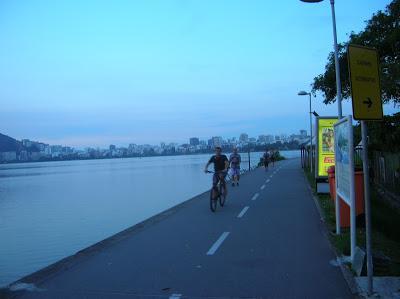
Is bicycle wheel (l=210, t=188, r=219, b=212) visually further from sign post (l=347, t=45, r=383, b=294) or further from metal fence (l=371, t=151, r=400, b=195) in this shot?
sign post (l=347, t=45, r=383, b=294)

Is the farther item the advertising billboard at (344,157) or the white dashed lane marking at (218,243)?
the white dashed lane marking at (218,243)

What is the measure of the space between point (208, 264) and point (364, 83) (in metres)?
3.65

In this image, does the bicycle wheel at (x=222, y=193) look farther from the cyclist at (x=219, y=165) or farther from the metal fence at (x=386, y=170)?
the metal fence at (x=386, y=170)

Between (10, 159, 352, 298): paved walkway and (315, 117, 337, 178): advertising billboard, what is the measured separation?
4835 millimetres

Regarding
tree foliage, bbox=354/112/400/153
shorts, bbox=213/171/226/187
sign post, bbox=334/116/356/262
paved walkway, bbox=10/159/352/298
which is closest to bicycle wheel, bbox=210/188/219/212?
shorts, bbox=213/171/226/187

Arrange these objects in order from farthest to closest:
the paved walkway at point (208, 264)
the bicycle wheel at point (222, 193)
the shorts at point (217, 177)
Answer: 1. the bicycle wheel at point (222, 193)
2. the shorts at point (217, 177)
3. the paved walkway at point (208, 264)

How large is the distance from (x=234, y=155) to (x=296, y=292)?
18604 mm

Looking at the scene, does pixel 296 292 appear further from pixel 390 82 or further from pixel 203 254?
pixel 390 82

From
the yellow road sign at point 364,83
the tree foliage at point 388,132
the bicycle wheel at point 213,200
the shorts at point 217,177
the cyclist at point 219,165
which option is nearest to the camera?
the yellow road sign at point 364,83

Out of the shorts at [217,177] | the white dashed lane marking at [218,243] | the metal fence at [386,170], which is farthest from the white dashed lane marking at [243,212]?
the metal fence at [386,170]

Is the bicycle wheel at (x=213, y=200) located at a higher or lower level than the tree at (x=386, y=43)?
lower

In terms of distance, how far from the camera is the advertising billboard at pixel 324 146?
17.5m

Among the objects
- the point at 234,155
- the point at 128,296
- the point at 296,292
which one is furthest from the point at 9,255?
the point at 234,155

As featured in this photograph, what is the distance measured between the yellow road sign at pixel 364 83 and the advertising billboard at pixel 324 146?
11353 mm
